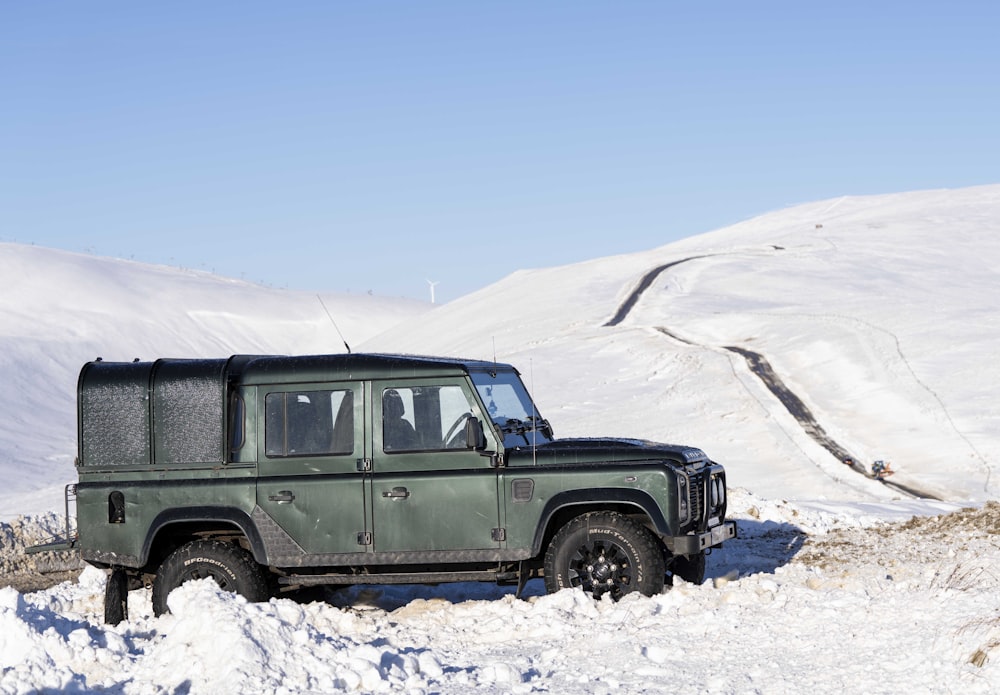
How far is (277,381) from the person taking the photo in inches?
399

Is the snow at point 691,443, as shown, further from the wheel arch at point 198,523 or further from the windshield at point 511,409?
the windshield at point 511,409

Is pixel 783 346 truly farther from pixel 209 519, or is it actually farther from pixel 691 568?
pixel 209 519

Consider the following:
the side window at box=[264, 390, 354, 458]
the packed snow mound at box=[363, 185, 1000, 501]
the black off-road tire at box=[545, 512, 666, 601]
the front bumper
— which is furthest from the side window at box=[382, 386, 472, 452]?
the packed snow mound at box=[363, 185, 1000, 501]

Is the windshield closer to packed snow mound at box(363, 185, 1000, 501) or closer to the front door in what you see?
the front door

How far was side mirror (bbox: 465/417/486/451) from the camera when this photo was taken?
31.4 feet

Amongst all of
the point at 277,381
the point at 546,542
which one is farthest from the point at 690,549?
the point at 277,381

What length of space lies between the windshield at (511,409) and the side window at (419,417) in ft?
0.93

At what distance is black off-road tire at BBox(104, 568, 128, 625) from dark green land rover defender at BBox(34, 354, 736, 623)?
2 centimetres

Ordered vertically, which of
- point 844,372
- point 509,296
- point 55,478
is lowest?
point 55,478

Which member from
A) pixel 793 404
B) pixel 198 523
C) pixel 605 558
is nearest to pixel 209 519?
pixel 198 523

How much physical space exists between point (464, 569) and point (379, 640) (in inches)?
44.6

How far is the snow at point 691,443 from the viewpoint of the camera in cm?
791

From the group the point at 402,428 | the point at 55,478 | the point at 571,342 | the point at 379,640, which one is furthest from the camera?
the point at 571,342

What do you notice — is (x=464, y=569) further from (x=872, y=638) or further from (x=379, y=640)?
(x=872, y=638)
